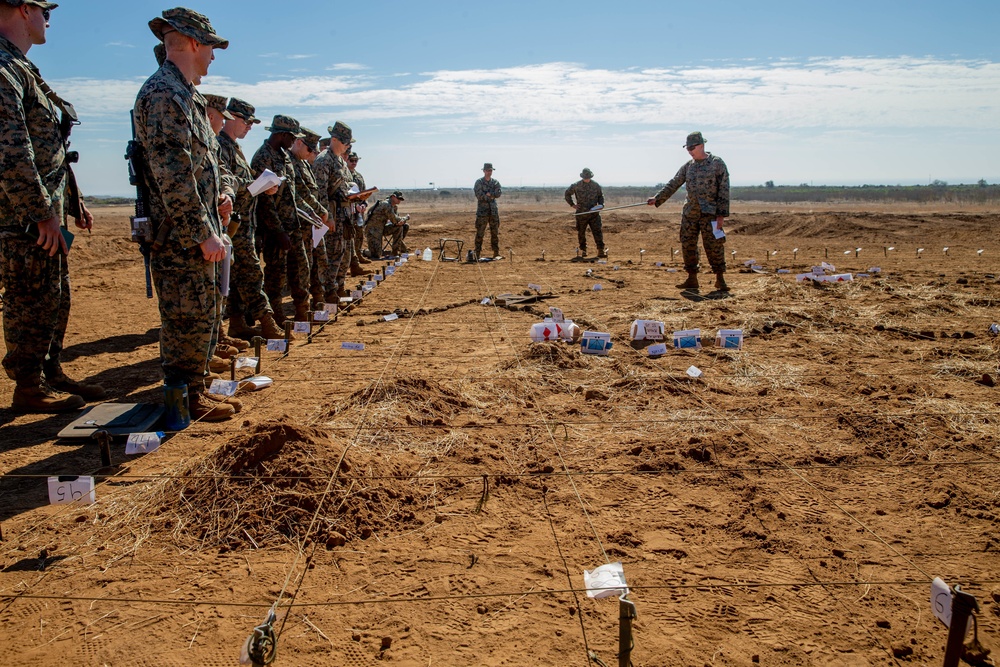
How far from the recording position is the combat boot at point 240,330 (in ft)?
23.1

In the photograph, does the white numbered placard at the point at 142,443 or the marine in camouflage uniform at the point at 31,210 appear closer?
the white numbered placard at the point at 142,443

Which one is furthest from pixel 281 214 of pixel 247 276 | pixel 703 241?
pixel 703 241

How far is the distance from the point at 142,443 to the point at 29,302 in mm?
1495

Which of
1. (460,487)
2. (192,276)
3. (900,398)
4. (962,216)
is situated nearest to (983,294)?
(900,398)

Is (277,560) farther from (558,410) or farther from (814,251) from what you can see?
(814,251)

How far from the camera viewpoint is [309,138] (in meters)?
7.93

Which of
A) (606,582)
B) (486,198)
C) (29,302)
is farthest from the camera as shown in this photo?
(486,198)

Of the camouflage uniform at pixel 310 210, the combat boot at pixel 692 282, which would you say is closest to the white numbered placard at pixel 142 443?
the camouflage uniform at pixel 310 210

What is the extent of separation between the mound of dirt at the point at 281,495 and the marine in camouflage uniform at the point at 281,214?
4201 mm

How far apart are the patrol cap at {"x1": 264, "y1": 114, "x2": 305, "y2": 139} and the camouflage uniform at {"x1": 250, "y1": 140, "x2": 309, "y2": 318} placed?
0.17m

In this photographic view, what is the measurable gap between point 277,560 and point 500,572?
0.93 meters

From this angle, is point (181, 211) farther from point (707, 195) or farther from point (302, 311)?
point (707, 195)

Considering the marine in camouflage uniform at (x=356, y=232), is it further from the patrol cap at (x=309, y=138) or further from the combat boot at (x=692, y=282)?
the combat boot at (x=692, y=282)

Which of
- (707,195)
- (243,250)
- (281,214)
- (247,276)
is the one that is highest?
(707,195)
